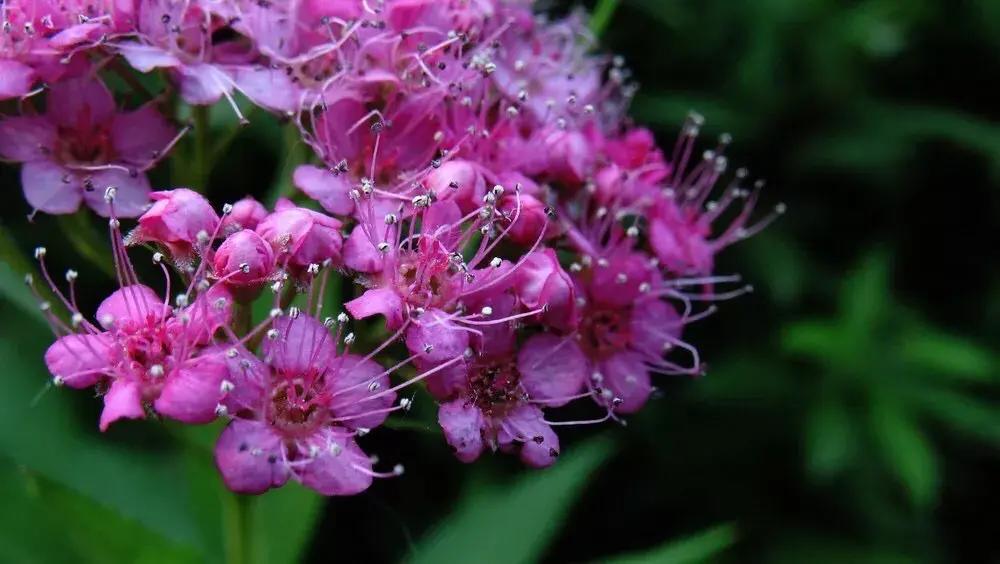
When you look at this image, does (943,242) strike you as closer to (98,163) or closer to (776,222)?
(776,222)

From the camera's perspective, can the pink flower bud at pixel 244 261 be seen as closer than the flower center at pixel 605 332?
Yes

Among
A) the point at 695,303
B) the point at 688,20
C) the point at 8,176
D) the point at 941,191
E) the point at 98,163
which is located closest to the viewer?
the point at 98,163

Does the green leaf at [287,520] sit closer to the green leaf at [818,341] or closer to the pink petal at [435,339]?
the pink petal at [435,339]

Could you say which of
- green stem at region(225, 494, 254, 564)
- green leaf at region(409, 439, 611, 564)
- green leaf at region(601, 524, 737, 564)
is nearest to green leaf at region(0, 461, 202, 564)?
green stem at region(225, 494, 254, 564)

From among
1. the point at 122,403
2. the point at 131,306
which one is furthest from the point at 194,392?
the point at 131,306

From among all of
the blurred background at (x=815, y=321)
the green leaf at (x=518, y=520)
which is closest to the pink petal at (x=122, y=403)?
the green leaf at (x=518, y=520)

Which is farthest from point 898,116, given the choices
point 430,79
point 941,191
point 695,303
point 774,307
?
point 430,79
